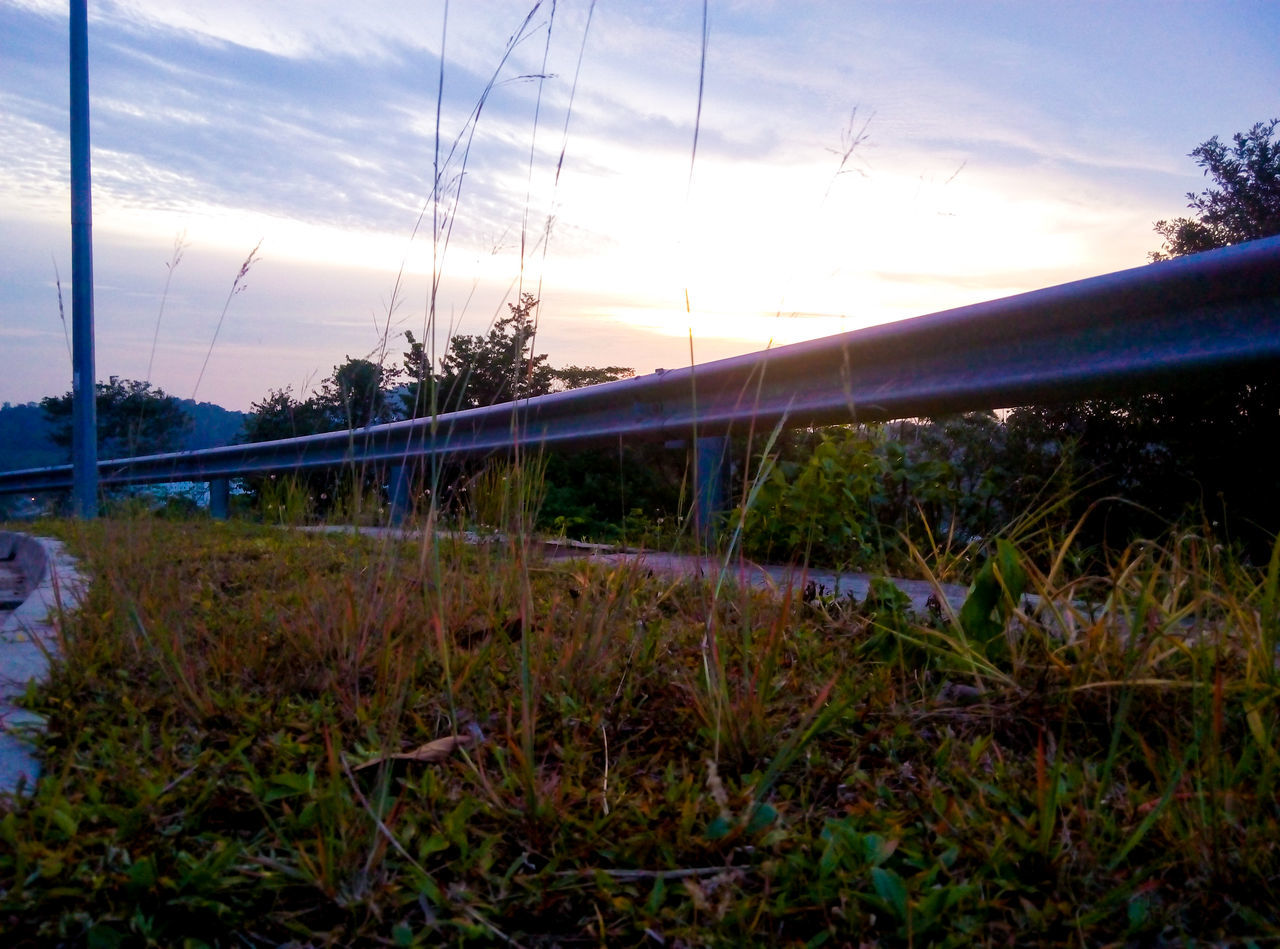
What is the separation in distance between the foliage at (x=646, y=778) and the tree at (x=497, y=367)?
51cm

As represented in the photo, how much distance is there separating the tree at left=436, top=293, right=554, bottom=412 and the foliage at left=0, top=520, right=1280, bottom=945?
0.51 metres

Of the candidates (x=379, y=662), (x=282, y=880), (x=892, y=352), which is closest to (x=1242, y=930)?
(x=282, y=880)

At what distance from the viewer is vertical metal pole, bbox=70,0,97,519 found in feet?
27.3

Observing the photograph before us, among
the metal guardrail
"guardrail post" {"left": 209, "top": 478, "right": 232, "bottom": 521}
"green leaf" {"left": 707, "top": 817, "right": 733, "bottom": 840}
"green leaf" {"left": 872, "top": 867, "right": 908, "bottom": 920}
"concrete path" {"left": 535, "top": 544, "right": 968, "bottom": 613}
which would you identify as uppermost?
the metal guardrail

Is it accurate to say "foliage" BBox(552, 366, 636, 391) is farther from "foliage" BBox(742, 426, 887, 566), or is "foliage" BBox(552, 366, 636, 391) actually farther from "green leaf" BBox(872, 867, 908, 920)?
"green leaf" BBox(872, 867, 908, 920)

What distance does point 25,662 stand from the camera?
2262mm

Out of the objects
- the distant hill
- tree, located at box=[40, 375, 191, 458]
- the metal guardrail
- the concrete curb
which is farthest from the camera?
the distant hill

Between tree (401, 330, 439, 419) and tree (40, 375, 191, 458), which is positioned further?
tree (40, 375, 191, 458)

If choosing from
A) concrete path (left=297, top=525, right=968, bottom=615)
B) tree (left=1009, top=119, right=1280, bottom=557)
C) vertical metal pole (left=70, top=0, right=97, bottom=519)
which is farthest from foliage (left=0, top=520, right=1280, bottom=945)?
vertical metal pole (left=70, top=0, right=97, bottom=519)

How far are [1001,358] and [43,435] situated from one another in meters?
10.1

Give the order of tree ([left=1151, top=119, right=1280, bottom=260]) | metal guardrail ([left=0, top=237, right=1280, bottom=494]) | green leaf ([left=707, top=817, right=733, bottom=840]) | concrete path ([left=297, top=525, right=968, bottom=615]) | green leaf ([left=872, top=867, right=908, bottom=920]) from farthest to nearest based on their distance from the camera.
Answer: tree ([left=1151, top=119, right=1280, bottom=260]) → metal guardrail ([left=0, top=237, right=1280, bottom=494]) → concrete path ([left=297, top=525, right=968, bottom=615]) → green leaf ([left=707, top=817, right=733, bottom=840]) → green leaf ([left=872, top=867, right=908, bottom=920])

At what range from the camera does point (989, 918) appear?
1.30 m

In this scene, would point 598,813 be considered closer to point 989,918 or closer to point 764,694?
point 764,694

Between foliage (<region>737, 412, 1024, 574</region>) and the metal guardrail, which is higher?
the metal guardrail
